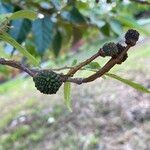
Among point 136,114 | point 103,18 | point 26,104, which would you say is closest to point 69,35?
point 103,18

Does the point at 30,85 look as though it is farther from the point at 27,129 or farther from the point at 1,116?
the point at 27,129

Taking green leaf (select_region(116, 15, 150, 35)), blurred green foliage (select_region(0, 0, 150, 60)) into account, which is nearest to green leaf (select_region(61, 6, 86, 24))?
blurred green foliage (select_region(0, 0, 150, 60))

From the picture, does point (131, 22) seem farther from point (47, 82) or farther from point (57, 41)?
point (47, 82)

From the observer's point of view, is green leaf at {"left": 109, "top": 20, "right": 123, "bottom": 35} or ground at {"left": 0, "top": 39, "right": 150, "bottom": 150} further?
ground at {"left": 0, "top": 39, "right": 150, "bottom": 150}

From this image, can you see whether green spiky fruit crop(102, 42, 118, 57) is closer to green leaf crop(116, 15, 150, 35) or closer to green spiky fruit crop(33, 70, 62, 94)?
green spiky fruit crop(33, 70, 62, 94)

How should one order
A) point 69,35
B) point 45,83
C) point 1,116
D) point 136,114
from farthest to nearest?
point 1,116 < point 136,114 < point 69,35 < point 45,83

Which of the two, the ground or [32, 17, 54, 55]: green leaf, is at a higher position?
[32, 17, 54, 55]: green leaf

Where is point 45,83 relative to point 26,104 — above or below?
above
